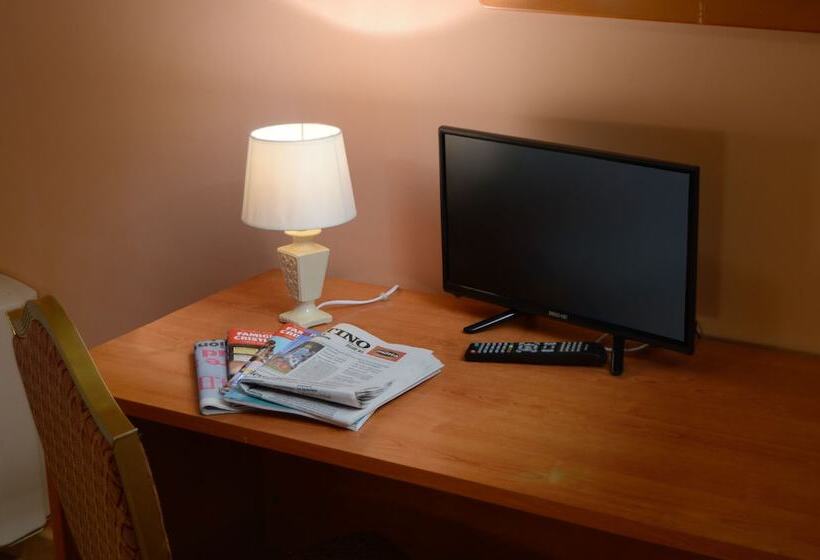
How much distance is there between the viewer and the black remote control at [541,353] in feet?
6.19

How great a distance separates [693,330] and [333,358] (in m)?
0.62

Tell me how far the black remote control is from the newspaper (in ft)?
1.44

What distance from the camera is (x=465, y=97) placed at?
214 centimetres

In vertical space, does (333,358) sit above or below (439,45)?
below

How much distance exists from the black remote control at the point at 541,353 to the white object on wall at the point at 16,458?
4.38ft

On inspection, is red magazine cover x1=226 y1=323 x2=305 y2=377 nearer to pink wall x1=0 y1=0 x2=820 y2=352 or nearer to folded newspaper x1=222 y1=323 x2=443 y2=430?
folded newspaper x1=222 y1=323 x2=443 y2=430

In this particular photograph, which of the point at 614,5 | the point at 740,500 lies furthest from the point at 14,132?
the point at 740,500

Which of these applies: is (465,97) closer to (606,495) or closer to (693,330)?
(693,330)

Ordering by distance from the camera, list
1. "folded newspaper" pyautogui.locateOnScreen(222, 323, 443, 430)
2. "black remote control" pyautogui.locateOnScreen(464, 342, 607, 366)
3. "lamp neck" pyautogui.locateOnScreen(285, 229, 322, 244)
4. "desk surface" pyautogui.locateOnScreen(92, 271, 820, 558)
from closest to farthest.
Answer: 1. "desk surface" pyautogui.locateOnScreen(92, 271, 820, 558)
2. "folded newspaper" pyautogui.locateOnScreen(222, 323, 443, 430)
3. "black remote control" pyautogui.locateOnScreen(464, 342, 607, 366)
4. "lamp neck" pyautogui.locateOnScreen(285, 229, 322, 244)

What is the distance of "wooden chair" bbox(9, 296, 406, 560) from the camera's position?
119 cm

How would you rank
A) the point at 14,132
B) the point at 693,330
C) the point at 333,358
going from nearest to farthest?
the point at 693,330
the point at 333,358
the point at 14,132

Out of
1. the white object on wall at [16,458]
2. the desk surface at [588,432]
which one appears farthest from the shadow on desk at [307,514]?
the white object on wall at [16,458]

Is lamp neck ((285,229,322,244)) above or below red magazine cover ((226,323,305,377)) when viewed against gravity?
above

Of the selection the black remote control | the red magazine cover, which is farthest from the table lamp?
the black remote control
